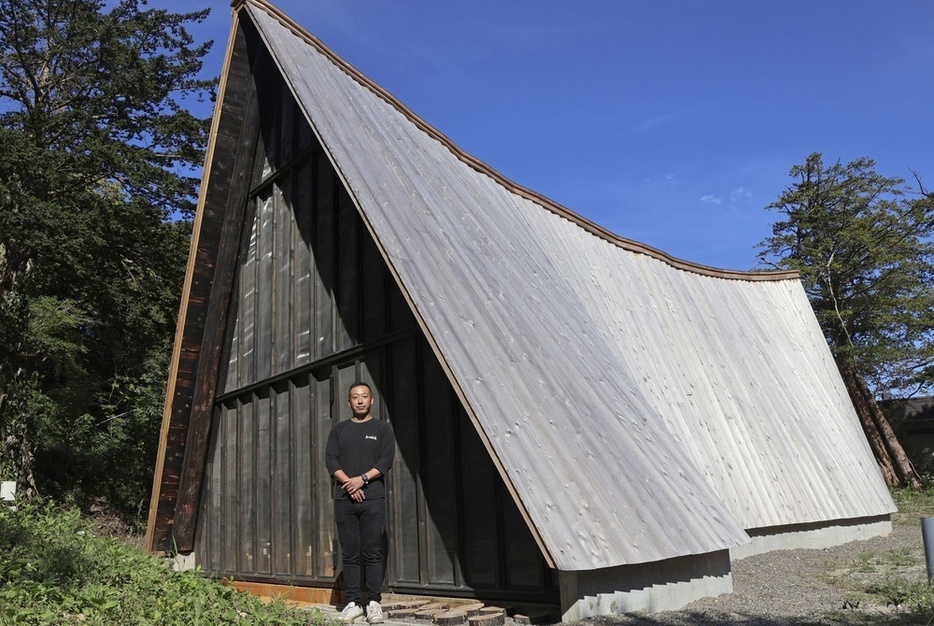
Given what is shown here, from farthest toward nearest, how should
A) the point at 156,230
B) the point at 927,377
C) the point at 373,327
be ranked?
the point at 927,377
the point at 156,230
the point at 373,327

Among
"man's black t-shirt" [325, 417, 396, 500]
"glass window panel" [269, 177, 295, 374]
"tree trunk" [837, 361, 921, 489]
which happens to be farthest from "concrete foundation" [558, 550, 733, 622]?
"tree trunk" [837, 361, 921, 489]

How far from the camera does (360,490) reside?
6.04 m

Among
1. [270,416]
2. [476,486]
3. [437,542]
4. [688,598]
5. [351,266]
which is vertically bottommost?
[688,598]

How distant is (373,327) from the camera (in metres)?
8.09

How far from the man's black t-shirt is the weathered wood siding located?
0.84 meters

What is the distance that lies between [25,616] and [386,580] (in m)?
3.00

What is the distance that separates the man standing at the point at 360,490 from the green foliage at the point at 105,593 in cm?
42

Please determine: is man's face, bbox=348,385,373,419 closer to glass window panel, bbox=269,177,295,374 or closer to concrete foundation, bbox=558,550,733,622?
concrete foundation, bbox=558,550,733,622

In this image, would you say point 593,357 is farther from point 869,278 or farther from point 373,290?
point 869,278

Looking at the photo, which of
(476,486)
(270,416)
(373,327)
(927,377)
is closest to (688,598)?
(476,486)

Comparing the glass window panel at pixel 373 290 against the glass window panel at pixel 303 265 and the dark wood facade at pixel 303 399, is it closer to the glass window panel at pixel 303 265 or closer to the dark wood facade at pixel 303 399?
the dark wood facade at pixel 303 399

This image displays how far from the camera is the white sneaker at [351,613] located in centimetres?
580

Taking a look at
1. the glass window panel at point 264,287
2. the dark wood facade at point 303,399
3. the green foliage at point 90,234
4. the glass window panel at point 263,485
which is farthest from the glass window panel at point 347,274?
the green foliage at point 90,234

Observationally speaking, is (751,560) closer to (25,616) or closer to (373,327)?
(373,327)
